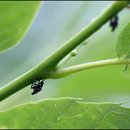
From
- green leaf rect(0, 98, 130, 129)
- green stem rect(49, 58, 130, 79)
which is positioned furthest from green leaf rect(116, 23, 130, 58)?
green leaf rect(0, 98, 130, 129)

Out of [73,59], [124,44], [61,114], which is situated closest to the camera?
[61,114]

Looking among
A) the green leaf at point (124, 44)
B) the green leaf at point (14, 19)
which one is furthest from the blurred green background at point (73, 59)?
the green leaf at point (14, 19)

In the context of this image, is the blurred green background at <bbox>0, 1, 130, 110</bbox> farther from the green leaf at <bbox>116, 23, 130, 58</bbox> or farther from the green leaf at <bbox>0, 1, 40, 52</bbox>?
the green leaf at <bbox>0, 1, 40, 52</bbox>

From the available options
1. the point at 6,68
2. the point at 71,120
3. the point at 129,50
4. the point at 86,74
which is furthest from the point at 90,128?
the point at 6,68

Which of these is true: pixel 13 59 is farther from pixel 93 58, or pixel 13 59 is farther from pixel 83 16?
pixel 93 58

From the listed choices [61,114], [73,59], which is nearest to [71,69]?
[61,114]

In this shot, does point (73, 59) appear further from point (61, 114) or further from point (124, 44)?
point (61, 114)
